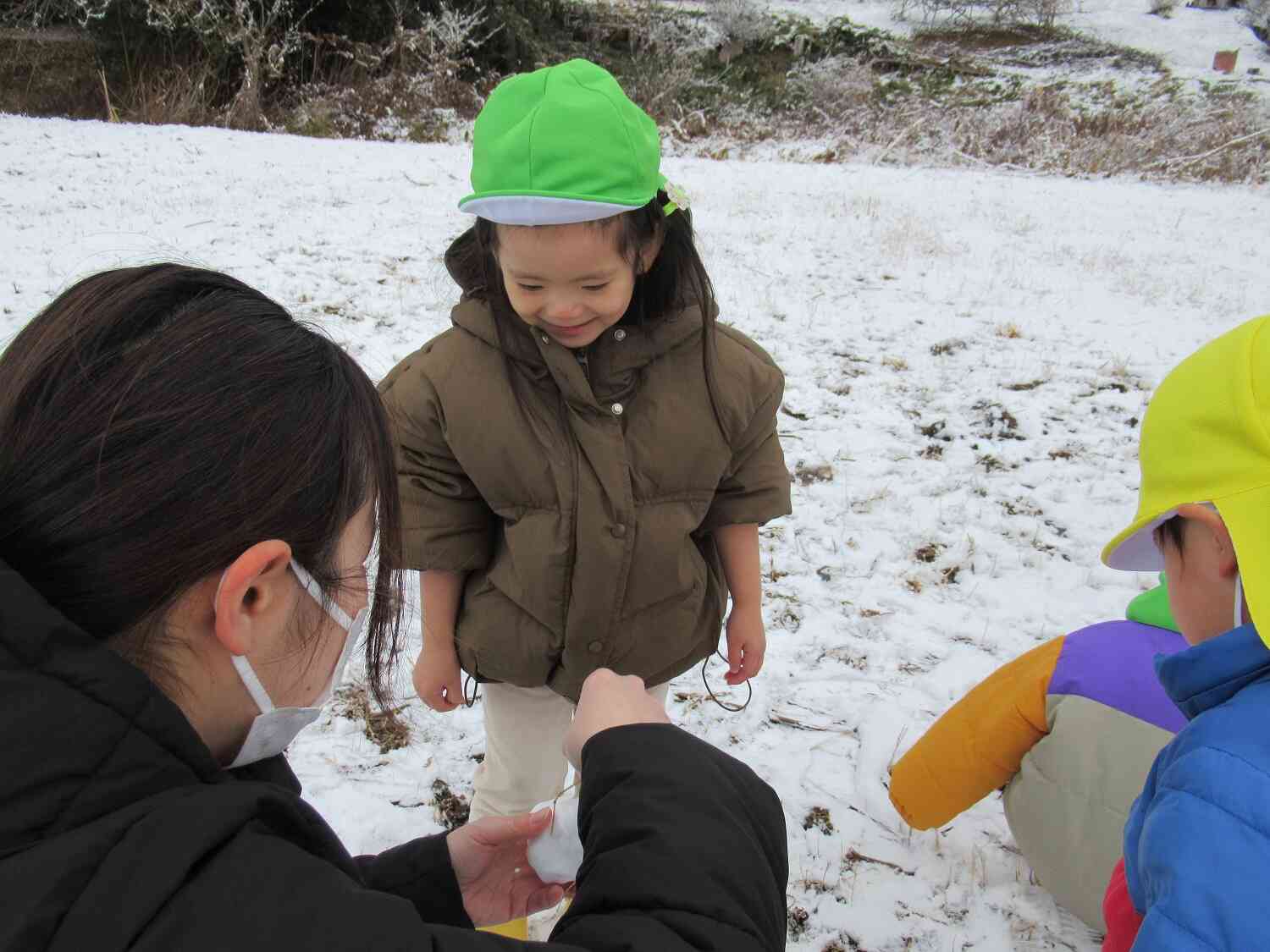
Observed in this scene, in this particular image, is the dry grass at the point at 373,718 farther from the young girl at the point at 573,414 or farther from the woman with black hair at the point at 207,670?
the woman with black hair at the point at 207,670

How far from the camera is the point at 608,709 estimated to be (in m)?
0.98

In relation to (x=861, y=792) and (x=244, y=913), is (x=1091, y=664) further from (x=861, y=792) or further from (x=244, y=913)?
(x=244, y=913)

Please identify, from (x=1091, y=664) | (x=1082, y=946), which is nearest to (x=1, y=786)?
(x=1091, y=664)

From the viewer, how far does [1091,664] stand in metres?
1.83

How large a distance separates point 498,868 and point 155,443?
0.95m

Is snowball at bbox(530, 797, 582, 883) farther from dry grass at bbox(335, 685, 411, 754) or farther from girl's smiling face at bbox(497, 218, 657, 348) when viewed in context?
dry grass at bbox(335, 685, 411, 754)

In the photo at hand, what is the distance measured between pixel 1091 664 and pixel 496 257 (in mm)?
1513

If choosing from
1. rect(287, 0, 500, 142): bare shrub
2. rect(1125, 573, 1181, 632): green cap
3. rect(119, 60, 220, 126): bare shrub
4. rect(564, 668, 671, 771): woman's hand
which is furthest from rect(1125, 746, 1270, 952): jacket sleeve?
rect(119, 60, 220, 126): bare shrub

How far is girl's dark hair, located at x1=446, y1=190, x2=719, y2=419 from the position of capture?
57.7 inches

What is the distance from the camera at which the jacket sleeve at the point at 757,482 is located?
1.64 m

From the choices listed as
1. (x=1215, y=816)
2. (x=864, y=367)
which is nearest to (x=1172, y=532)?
(x=1215, y=816)

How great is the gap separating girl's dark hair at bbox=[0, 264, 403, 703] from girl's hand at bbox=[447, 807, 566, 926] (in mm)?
681

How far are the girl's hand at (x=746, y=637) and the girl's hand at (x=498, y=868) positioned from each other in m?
0.62

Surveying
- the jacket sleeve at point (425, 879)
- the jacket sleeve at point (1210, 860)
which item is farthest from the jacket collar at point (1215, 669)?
the jacket sleeve at point (425, 879)
